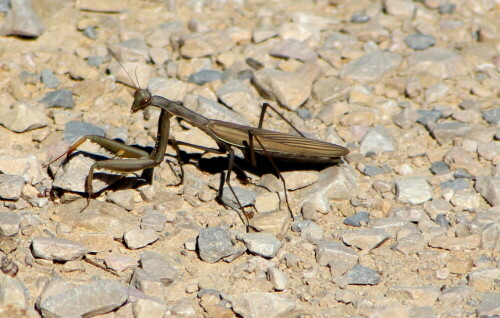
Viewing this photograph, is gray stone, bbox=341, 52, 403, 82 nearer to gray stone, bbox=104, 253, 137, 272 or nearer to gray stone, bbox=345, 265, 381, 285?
gray stone, bbox=345, 265, 381, 285

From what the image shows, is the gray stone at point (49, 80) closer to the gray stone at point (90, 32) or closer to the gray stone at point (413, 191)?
the gray stone at point (90, 32)

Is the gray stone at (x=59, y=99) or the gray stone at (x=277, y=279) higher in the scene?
the gray stone at (x=277, y=279)

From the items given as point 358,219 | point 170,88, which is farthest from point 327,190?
point 170,88

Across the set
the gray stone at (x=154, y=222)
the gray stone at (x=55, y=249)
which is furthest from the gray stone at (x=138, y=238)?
the gray stone at (x=55, y=249)

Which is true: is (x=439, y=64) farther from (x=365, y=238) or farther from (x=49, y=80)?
(x=49, y=80)

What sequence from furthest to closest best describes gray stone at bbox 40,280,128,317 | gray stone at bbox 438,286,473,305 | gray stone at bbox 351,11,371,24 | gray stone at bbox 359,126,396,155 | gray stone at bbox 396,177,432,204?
gray stone at bbox 351,11,371,24, gray stone at bbox 359,126,396,155, gray stone at bbox 396,177,432,204, gray stone at bbox 438,286,473,305, gray stone at bbox 40,280,128,317

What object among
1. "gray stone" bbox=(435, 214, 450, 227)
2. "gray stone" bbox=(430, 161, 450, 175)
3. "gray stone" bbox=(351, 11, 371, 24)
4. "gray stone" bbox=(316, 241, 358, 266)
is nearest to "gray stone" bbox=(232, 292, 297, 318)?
"gray stone" bbox=(316, 241, 358, 266)
